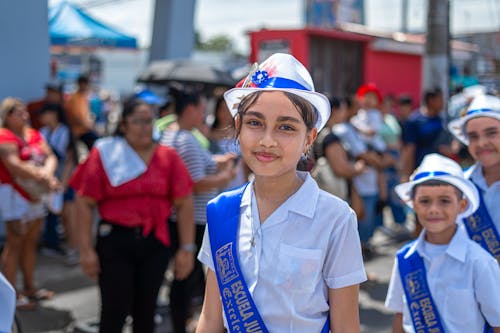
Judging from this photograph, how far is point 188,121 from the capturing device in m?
4.94

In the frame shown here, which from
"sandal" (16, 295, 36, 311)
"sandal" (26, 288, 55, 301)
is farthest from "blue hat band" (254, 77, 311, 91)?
"sandal" (26, 288, 55, 301)

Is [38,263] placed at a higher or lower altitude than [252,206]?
lower

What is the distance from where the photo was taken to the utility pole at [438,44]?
9.25m

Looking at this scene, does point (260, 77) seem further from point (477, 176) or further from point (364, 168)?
point (364, 168)

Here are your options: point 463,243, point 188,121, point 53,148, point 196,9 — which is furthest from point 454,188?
point 196,9

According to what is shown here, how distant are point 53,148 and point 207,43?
112924 millimetres

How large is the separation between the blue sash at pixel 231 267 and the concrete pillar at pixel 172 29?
352 inches

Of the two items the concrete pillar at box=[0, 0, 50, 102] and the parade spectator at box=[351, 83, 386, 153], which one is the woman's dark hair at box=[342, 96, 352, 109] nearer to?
the parade spectator at box=[351, 83, 386, 153]

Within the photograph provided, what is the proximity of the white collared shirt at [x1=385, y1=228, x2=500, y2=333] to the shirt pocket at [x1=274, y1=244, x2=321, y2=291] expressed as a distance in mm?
1033

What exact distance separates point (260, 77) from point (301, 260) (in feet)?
1.97

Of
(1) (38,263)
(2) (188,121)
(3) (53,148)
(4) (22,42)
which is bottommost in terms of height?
(1) (38,263)

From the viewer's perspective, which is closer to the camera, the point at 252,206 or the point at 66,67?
the point at 252,206

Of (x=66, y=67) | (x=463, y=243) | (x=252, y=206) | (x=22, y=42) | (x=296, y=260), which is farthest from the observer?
(x=66, y=67)

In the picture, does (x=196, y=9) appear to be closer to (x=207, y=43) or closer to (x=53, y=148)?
(x=53, y=148)
